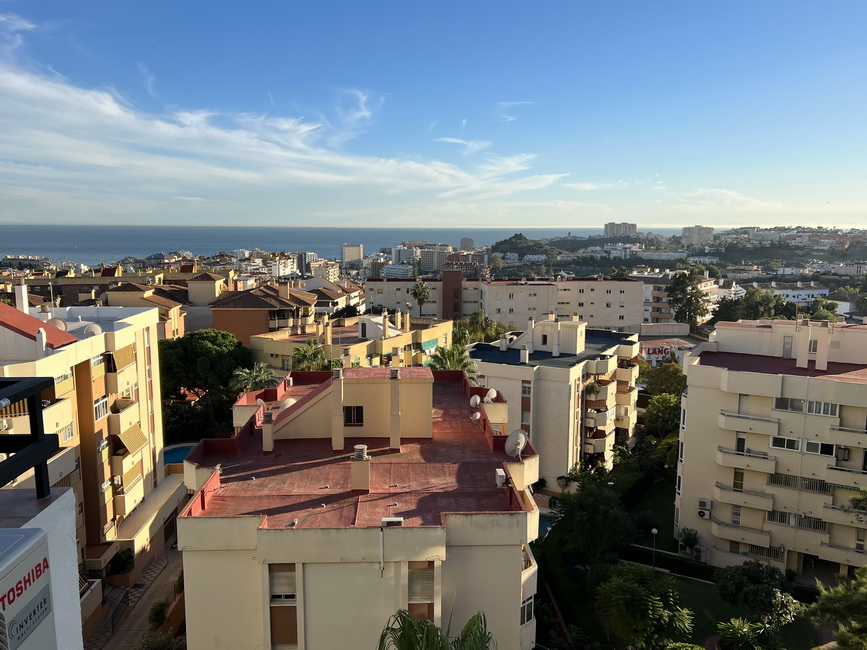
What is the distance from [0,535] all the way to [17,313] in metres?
26.8

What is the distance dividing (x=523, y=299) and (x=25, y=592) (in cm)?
9151

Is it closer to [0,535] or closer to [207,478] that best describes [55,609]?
[0,535]

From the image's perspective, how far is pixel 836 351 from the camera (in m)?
33.6

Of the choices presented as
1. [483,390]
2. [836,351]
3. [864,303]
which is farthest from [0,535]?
[864,303]

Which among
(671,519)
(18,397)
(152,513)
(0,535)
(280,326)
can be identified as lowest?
(671,519)

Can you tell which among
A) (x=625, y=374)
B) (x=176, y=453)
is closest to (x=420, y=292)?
(x=625, y=374)

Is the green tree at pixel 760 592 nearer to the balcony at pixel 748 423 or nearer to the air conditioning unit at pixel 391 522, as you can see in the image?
the balcony at pixel 748 423

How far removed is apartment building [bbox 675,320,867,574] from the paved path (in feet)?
86.0

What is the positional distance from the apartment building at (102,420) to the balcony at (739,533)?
28427mm

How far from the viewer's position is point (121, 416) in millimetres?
30375

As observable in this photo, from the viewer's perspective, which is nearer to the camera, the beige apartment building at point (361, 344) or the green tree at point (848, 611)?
the green tree at point (848, 611)

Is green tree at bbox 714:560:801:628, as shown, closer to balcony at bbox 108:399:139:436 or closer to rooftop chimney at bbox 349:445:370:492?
rooftop chimney at bbox 349:445:370:492

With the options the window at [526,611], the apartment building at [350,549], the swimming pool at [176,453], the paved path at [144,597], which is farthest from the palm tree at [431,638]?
the swimming pool at [176,453]

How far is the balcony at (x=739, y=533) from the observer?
1204 inches
